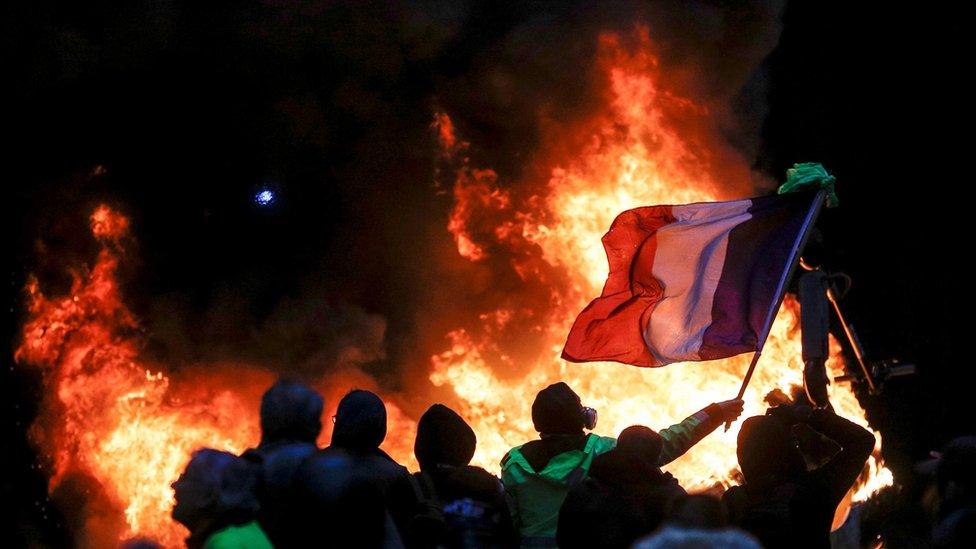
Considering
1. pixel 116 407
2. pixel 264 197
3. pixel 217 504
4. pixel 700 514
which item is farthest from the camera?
pixel 264 197

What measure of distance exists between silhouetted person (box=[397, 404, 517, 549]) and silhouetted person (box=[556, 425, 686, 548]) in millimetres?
304

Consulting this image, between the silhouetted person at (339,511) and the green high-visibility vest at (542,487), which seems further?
the green high-visibility vest at (542,487)

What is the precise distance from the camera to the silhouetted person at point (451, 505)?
12.0 feet

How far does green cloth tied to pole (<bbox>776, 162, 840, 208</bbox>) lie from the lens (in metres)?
5.61

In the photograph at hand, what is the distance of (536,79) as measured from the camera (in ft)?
33.8

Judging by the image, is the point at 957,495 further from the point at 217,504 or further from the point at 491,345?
the point at 491,345

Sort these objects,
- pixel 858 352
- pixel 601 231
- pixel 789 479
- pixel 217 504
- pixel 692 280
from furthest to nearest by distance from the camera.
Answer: pixel 601 231 → pixel 692 280 → pixel 858 352 → pixel 789 479 → pixel 217 504

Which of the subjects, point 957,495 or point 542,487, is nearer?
point 957,495

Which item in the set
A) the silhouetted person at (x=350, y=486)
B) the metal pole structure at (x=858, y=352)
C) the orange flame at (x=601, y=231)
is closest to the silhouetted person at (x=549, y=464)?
the silhouetted person at (x=350, y=486)

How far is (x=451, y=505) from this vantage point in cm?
379

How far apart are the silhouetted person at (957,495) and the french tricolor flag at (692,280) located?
5.09 feet

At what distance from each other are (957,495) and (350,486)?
8.03 ft

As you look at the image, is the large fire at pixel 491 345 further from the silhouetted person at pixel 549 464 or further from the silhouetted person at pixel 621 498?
the silhouetted person at pixel 621 498

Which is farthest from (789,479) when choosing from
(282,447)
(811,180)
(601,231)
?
(601,231)
